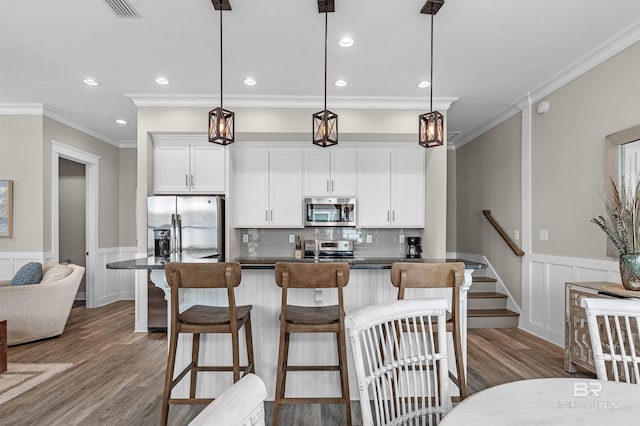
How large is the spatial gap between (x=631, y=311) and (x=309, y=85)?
3.41m

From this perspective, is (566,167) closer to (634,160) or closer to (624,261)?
(634,160)

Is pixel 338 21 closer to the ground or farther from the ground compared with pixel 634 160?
farther from the ground

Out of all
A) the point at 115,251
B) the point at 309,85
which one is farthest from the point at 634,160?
the point at 115,251

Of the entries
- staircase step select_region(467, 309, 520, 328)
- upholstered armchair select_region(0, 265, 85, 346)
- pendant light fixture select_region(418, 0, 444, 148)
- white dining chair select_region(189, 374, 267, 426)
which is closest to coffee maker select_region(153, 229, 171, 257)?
upholstered armchair select_region(0, 265, 85, 346)

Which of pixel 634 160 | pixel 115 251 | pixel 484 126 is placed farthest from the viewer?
pixel 115 251

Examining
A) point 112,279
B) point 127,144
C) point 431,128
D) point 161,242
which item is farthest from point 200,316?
point 127,144

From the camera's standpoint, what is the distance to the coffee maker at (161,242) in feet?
13.9

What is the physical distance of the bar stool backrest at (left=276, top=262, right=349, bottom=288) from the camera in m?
2.04

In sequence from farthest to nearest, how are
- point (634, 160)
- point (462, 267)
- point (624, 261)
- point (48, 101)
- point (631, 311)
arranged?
point (48, 101) < point (634, 160) < point (624, 261) < point (462, 267) < point (631, 311)

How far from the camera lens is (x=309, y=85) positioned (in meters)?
3.97

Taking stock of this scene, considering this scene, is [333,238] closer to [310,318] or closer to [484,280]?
[484,280]

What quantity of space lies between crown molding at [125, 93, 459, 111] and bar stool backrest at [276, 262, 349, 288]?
2.79m

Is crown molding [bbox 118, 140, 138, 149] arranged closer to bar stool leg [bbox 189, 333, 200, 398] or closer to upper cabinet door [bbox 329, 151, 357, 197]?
upper cabinet door [bbox 329, 151, 357, 197]

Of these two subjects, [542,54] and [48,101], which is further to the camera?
[48,101]
